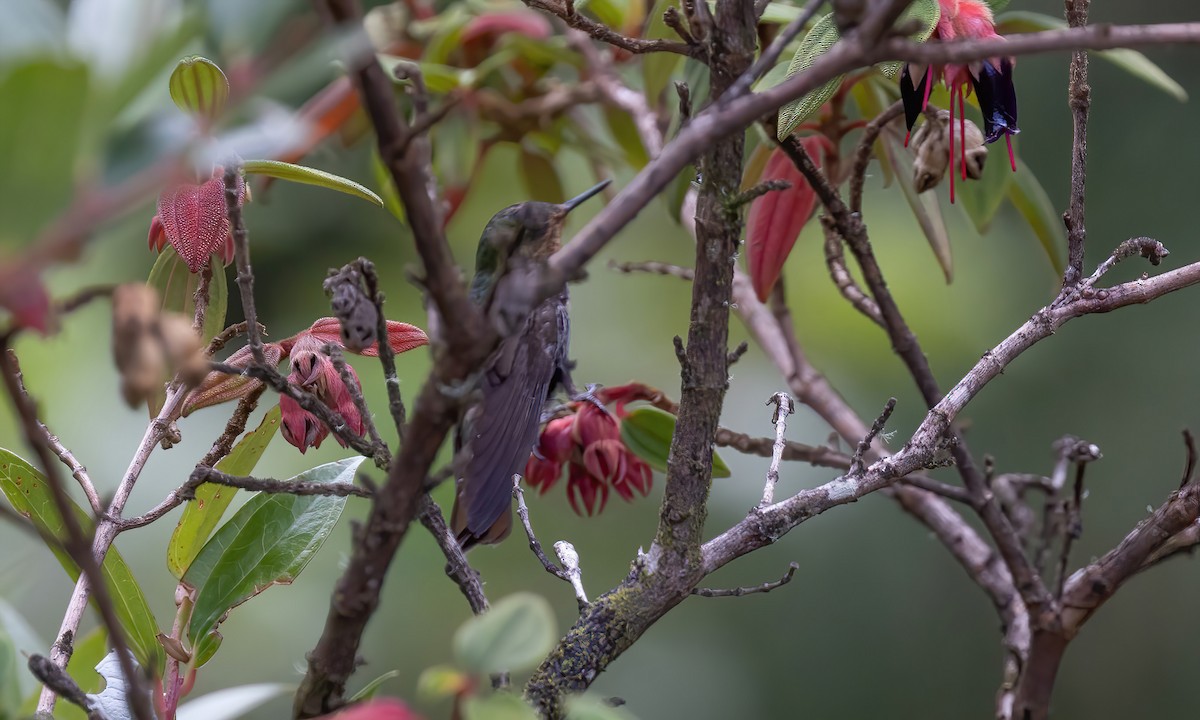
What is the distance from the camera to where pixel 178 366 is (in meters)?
0.28

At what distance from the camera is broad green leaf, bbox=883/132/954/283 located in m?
0.83

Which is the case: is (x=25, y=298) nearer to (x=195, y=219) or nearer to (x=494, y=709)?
(x=494, y=709)

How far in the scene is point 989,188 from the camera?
0.80 meters

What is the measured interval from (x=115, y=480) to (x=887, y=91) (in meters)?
0.96

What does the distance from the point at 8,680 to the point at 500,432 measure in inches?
16.3

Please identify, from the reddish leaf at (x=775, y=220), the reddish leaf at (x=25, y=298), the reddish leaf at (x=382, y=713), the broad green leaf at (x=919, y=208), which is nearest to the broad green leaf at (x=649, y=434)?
the reddish leaf at (x=775, y=220)

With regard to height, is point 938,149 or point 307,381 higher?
point 938,149

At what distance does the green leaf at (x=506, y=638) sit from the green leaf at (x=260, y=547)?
0.27 metres

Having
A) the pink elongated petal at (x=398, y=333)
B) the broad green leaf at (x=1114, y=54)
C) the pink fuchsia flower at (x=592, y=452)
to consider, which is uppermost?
the broad green leaf at (x=1114, y=54)

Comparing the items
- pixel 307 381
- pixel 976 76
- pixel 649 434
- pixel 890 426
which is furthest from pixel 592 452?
pixel 890 426

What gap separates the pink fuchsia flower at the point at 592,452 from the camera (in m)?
0.77

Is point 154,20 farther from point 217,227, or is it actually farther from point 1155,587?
point 1155,587

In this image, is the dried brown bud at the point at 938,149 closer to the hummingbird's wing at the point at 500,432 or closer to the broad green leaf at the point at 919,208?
the broad green leaf at the point at 919,208

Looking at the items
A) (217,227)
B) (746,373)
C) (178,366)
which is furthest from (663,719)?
(178,366)
